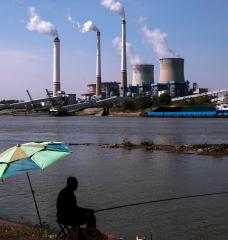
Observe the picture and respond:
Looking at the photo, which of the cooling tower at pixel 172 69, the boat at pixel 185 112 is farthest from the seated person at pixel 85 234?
the cooling tower at pixel 172 69

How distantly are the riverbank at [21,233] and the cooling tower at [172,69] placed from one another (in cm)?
15857

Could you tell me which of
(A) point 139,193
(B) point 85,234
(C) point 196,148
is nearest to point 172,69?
(C) point 196,148

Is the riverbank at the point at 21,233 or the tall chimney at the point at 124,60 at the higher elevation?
the tall chimney at the point at 124,60

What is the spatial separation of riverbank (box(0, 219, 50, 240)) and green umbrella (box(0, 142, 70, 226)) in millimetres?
1414

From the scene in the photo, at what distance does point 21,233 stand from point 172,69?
168m

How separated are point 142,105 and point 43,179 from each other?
494 feet

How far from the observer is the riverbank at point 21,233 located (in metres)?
9.29

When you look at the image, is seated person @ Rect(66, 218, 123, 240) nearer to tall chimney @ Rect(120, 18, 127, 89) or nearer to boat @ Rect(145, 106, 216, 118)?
boat @ Rect(145, 106, 216, 118)

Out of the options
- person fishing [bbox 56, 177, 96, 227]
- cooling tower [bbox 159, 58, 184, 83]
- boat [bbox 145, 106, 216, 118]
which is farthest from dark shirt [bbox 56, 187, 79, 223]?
cooling tower [bbox 159, 58, 184, 83]

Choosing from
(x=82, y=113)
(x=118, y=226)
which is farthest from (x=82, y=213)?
(x=82, y=113)

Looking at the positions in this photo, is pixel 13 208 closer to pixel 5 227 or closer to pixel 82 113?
pixel 5 227

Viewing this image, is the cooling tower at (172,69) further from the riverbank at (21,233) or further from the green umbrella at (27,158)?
the green umbrella at (27,158)

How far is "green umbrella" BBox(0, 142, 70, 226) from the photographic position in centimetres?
857

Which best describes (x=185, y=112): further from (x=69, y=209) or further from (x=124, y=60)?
(x=69, y=209)
